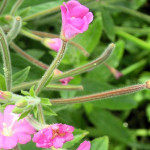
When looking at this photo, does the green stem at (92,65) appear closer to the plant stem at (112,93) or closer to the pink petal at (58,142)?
the plant stem at (112,93)

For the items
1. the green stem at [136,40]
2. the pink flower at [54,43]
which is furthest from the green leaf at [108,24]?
the pink flower at [54,43]

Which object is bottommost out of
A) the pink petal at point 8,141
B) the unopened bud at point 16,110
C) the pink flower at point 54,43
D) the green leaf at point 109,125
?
the green leaf at point 109,125

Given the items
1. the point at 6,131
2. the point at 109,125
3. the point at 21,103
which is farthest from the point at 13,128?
the point at 109,125

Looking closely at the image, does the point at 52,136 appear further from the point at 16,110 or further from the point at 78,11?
the point at 78,11

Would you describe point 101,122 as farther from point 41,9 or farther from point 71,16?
point 71,16

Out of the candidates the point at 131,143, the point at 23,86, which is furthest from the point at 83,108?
the point at 23,86

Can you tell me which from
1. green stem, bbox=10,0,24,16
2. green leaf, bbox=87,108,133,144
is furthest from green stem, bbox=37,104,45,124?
green leaf, bbox=87,108,133,144

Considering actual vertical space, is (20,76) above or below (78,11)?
below
